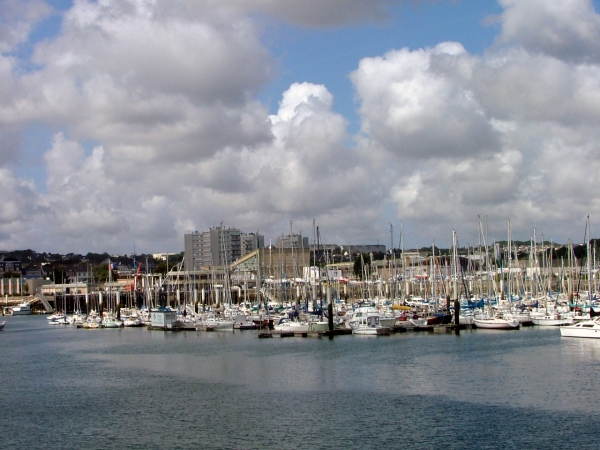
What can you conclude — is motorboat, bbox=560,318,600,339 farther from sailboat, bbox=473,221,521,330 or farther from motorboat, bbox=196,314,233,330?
motorboat, bbox=196,314,233,330

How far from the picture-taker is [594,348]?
203ft

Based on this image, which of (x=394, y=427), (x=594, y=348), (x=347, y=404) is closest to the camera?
(x=394, y=427)

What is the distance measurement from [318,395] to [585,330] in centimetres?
3249

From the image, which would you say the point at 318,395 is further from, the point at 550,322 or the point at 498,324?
the point at 550,322

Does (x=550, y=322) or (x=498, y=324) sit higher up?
(x=498, y=324)

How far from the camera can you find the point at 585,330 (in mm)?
68688

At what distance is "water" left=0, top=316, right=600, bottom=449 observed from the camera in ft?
117

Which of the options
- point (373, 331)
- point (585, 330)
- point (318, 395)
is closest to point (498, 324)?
point (373, 331)

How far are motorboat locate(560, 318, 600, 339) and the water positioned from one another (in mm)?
949

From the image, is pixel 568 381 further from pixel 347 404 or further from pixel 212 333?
pixel 212 333

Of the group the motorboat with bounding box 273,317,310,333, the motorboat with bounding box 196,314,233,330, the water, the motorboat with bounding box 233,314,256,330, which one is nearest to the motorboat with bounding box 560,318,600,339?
the water

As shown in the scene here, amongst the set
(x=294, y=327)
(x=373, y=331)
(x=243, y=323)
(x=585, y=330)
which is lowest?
(x=585, y=330)

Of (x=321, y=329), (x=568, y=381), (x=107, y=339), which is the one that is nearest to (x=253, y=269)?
(x=107, y=339)

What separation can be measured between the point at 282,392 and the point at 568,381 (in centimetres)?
1666
